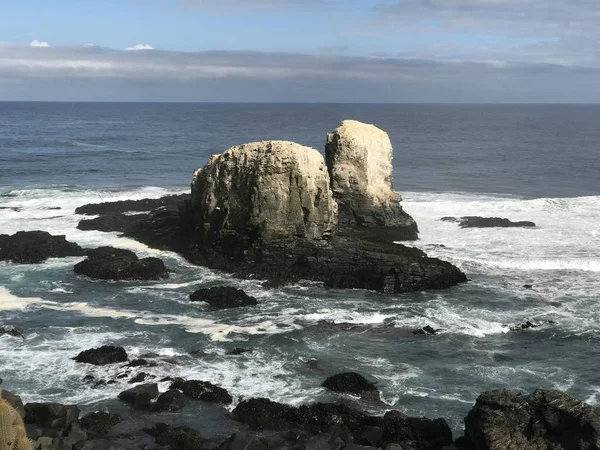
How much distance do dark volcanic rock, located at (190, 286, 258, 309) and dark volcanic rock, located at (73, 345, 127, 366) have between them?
759cm

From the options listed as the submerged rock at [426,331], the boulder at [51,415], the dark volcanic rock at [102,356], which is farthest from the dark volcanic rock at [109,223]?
the boulder at [51,415]

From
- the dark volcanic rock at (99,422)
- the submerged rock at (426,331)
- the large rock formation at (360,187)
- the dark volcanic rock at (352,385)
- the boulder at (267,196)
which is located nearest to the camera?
the dark volcanic rock at (99,422)

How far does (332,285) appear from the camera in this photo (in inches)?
1533

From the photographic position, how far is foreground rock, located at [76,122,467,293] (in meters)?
39.3

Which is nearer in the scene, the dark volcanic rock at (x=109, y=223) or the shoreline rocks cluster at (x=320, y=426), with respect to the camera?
the shoreline rocks cluster at (x=320, y=426)

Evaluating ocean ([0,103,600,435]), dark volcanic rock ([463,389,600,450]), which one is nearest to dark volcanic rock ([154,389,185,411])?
ocean ([0,103,600,435])

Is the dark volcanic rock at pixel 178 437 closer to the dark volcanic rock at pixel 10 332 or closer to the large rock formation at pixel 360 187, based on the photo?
the dark volcanic rock at pixel 10 332

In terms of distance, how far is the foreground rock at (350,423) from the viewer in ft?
72.8

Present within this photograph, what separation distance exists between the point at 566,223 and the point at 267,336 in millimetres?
32176

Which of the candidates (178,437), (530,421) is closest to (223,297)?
(178,437)

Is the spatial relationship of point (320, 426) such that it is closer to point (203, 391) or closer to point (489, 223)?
point (203, 391)

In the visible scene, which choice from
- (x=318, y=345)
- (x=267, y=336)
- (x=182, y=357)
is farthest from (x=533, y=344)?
(x=182, y=357)

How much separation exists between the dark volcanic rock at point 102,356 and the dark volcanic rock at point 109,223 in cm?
2393

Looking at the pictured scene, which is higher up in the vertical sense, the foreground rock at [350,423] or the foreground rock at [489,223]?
the foreground rock at [489,223]
